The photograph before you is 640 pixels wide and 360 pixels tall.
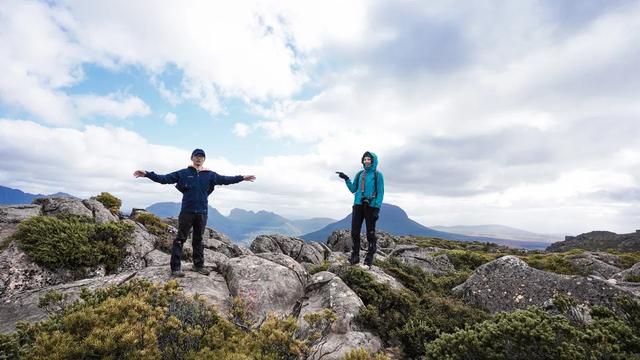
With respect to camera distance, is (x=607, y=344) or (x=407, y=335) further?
(x=407, y=335)

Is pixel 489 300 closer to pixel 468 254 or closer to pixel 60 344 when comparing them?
pixel 60 344

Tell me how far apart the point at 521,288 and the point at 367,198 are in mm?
6545

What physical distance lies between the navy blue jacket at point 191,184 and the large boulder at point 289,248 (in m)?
27.8

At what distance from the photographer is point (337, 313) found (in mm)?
9180

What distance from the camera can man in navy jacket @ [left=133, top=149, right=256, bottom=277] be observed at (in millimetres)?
10742

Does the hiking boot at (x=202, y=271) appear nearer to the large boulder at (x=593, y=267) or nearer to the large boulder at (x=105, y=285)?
the large boulder at (x=105, y=285)

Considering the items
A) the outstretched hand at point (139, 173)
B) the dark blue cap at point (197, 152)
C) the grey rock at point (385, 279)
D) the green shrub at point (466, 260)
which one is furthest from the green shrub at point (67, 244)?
the green shrub at point (466, 260)

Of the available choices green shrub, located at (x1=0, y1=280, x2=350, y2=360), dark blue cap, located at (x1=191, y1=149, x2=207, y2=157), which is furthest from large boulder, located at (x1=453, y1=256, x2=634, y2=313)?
dark blue cap, located at (x1=191, y1=149, x2=207, y2=157)

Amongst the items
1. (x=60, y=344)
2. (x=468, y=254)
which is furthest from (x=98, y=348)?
(x=468, y=254)

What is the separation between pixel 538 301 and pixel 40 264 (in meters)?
17.9

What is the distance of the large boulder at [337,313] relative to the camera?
786 cm

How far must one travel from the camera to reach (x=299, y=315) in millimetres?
9789

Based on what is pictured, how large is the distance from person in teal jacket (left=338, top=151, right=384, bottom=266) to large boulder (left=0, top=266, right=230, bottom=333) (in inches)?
218

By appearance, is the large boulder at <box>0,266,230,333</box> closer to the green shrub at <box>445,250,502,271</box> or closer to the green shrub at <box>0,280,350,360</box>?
the green shrub at <box>0,280,350,360</box>
